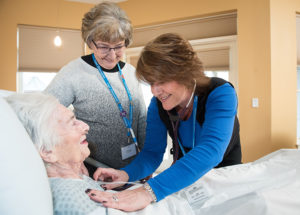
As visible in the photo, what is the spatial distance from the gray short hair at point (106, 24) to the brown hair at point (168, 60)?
0.30 meters

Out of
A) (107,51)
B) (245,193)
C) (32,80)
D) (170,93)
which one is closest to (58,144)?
(170,93)

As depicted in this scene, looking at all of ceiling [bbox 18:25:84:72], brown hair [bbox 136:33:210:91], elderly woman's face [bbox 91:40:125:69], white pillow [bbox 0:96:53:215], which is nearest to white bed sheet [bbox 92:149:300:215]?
white pillow [bbox 0:96:53:215]

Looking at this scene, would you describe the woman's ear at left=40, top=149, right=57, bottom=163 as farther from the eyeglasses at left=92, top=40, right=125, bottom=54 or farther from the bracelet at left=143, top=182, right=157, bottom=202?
the eyeglasses at left=92, top=40, right=125, bottom=54

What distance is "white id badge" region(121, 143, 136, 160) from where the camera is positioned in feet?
4.95

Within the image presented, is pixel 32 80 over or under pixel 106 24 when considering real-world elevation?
over

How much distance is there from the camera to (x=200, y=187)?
114 cm

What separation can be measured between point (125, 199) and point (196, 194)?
1.17 ft

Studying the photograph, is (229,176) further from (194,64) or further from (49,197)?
(49,197)

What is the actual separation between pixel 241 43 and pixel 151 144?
8.88ft

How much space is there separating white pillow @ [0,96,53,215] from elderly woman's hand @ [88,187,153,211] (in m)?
0.20

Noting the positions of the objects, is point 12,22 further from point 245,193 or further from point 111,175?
point 245,193

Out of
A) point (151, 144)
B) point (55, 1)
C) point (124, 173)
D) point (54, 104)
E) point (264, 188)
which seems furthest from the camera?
point (55, 1)

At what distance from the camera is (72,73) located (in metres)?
1.44

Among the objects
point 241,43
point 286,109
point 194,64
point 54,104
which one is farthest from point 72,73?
point 286,109
